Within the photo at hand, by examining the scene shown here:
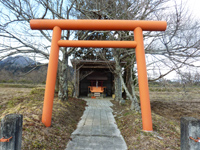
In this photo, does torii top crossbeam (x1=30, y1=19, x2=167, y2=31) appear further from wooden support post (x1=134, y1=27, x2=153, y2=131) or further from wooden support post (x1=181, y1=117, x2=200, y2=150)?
wooden support post (x1=181, y1=117, x2=200, y2=150)

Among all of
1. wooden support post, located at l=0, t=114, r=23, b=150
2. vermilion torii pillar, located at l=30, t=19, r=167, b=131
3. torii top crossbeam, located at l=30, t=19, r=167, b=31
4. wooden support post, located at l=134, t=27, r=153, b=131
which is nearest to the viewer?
wooden support post, located at l=0, t=114, r=23, b=150

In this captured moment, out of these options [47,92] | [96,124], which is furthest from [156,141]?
[47,92]

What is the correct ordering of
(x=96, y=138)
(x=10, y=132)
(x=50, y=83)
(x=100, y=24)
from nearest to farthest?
(x=10, y=132)
(x=96, y=138)
(x=50, y=83)
(x=100, y=24)

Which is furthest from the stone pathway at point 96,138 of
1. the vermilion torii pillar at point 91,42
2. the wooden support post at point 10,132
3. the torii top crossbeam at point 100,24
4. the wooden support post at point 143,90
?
the torii top crossbeam at point 100,24

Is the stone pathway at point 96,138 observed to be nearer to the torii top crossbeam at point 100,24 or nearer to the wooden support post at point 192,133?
the wooden support post at point 192,133

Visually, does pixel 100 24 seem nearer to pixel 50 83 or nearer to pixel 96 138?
pixel 50 83

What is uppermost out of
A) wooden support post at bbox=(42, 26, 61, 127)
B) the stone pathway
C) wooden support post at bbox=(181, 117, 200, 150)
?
wooden support post at bbox=(42, 26, 61, 127)

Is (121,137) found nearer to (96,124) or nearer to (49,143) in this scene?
(96,124)

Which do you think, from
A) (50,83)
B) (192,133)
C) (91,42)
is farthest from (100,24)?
(192,133)

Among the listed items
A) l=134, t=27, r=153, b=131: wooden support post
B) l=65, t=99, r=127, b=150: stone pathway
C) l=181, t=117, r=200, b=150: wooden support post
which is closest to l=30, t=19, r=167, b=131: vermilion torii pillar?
l=134, t=27, r=153, b=131: wooden support post

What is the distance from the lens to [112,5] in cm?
635

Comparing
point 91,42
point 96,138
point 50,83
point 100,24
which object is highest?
point 100,24

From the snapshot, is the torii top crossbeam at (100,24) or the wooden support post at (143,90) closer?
the wooden support post at (143,90)

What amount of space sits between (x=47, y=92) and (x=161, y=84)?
3.47 m
